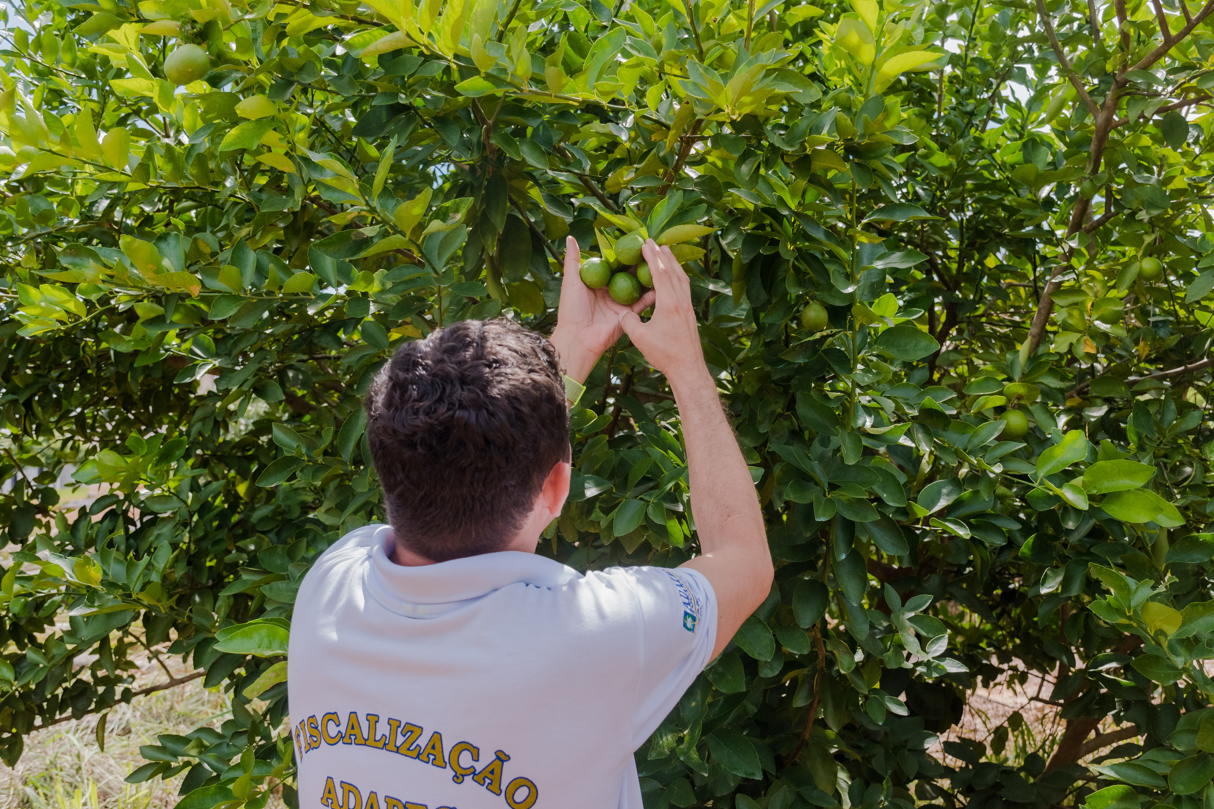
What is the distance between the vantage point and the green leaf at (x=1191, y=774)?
52.9 inches

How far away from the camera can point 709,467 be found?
49.3 inches

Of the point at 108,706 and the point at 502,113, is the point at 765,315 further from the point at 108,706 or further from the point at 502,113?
the point at 108,706

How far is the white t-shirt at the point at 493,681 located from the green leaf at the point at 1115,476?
0.72 m

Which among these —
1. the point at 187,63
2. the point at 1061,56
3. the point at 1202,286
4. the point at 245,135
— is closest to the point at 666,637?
the point at 245,135

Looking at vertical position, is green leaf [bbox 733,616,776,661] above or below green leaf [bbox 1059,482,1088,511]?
below

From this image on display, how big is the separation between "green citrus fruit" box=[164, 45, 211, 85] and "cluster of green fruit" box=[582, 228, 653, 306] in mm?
768

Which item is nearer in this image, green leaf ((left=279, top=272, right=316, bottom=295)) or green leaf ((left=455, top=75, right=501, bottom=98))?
green leaf ((left=455, top=75, right=501, bottom=98))

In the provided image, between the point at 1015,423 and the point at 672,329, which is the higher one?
the point at 672,329

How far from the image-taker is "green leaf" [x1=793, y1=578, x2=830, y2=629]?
1485mm

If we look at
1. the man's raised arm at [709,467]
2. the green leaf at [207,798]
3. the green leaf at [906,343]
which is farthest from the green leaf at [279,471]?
the green leaf at [906,343]

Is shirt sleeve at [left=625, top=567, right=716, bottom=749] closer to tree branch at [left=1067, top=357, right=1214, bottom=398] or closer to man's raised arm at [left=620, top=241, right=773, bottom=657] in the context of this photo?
man's raised arm at [left=620, top=241, right=773, bottom=657]

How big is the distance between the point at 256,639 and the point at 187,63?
99 centimetres

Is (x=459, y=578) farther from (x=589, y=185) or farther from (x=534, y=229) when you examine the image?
(x=589, y=185)

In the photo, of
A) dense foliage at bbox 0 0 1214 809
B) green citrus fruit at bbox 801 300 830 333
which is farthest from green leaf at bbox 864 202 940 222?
green citrus fruit at bbox 801 300 830 333
